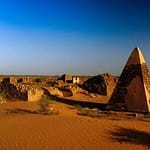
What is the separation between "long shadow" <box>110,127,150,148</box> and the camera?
30.9ft

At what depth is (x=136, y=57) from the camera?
1739 centimetres

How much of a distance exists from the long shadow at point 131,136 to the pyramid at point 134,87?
19.9 feet

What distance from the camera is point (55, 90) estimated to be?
86.2ft

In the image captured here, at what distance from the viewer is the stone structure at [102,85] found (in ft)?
96.1

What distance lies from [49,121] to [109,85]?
61.4 feet

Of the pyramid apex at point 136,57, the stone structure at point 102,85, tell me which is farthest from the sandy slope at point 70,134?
the stone structure at point 102,85

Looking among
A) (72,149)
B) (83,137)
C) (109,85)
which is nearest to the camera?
(72,149)

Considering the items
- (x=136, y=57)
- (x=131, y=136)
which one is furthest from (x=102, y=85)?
(x=131, y=136)

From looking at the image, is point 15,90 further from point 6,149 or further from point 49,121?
point 6,149

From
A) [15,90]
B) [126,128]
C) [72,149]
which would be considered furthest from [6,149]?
[15,90]

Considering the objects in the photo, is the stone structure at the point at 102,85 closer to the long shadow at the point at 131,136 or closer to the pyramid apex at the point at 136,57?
the pyramid apex at the point at 136,57

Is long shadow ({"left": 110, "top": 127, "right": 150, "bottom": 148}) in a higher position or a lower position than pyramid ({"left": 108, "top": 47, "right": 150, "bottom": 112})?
lower

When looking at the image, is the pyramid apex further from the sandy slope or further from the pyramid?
the sandy slope

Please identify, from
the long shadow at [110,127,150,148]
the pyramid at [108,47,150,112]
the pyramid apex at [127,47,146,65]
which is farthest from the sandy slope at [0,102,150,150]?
the pyramid apex at [127,47,146,65]
